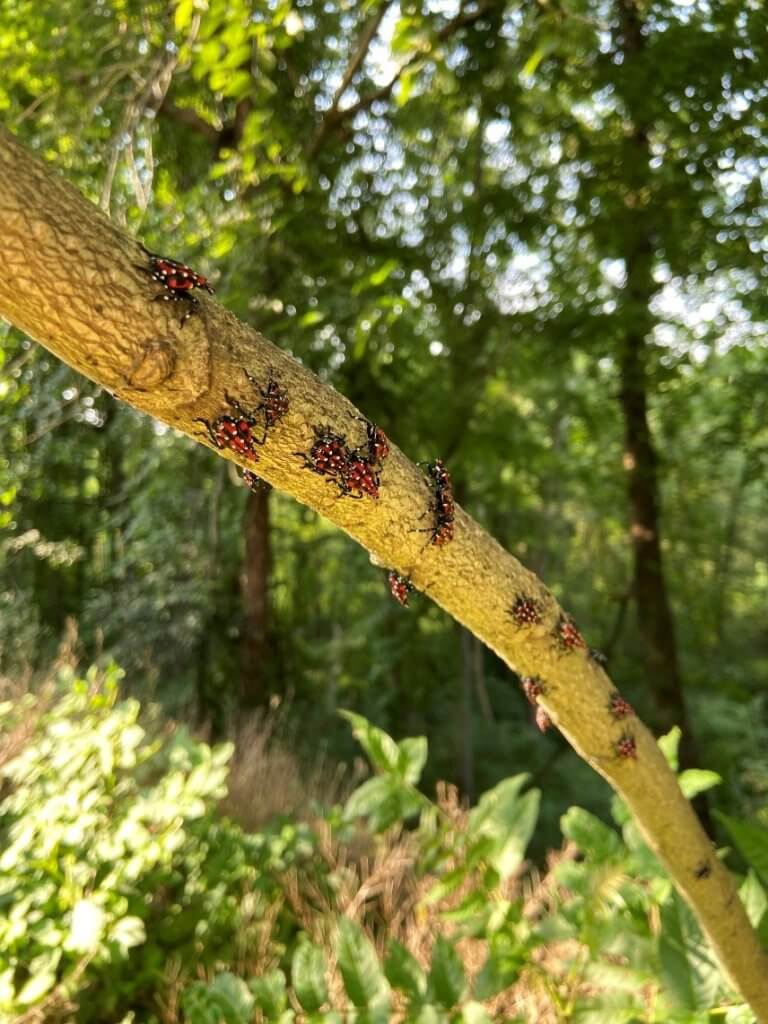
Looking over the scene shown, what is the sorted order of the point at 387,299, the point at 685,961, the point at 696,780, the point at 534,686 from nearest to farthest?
the point at 534,686 < the point at 685,961 < the point at 696,780 < the point at 387,299

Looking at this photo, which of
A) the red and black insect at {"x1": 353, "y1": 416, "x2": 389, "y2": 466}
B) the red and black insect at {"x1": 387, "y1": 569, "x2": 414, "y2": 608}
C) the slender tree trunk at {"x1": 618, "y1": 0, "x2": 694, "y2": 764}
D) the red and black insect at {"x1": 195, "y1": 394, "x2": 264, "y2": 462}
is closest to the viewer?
the red and black insect at {"x1": 195, "y1": 394, "x2": 264, "y2": 462}

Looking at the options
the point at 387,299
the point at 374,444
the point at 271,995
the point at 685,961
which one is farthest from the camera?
the point at 387,299

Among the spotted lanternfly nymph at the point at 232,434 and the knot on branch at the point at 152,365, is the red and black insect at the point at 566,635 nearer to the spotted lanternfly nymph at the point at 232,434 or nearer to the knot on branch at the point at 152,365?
the spotted lanternfly nymph at the point at 232,434

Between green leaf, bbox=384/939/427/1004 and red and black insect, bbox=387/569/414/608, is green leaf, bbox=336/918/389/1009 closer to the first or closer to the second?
green leaf, bbox=384/939/427/1004

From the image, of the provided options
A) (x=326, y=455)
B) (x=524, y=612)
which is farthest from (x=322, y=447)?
(x=524, y=612)

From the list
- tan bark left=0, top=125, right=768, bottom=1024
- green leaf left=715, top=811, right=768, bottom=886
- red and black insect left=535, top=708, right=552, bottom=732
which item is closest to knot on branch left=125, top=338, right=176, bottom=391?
tan bark left=0, top=125, right=768, bottom=1024

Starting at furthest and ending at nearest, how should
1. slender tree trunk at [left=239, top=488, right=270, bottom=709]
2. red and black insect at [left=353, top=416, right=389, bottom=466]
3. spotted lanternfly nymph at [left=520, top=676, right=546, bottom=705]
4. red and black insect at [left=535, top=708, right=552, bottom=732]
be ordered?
slender tree trunk at [left=239, top=488, right=270, bottom=709]
red and black insect at [left=535, top=708, right=552, bottom=732]
spotted lanternfly nymph at [left=520, top=676, right=546, bottom=705]
red and black insect at [left=353, top=416, right=389, bottom=466]

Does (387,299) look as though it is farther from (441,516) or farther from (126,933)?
(126,933)

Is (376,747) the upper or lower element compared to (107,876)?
A: upper

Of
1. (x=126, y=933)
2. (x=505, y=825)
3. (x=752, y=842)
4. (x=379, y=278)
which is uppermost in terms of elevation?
(x=379, y=278)
